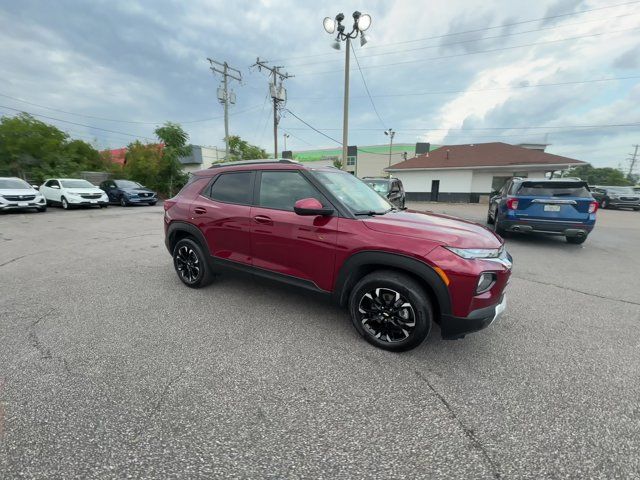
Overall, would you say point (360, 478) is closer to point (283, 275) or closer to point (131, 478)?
point (131, 478)

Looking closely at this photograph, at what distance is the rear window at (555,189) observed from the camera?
6.66 m

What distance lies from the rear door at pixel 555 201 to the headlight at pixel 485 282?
566cm

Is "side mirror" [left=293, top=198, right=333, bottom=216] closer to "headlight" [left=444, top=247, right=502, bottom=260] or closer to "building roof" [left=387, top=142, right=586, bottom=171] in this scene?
"headlight" [left=444, top=247, right=502, bottom=260]

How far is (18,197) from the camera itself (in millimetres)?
12273

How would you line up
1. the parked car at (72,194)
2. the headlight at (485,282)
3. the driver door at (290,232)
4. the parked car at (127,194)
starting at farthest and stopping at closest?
the parked car at (127,194) → the parked car at (72,194) → the driver door at (290,232) → the headlight at (485,282)

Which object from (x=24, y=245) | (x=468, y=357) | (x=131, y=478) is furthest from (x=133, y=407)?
(x=24, y=245)

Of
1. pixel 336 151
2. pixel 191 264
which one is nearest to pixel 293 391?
pixel 191 264

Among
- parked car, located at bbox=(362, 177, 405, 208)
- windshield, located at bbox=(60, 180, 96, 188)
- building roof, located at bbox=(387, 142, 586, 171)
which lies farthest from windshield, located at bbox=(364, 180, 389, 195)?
building roof, located at bbox=(387, 142, 586, 171)

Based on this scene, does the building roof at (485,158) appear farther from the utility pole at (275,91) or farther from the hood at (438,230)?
the hood at (438,230)

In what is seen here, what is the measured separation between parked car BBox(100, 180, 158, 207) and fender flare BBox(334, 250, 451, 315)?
1751 centimetres

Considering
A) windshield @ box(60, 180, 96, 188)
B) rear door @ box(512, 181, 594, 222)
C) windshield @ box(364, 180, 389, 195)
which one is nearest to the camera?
rear door @ box(512, 181, 594, 222)

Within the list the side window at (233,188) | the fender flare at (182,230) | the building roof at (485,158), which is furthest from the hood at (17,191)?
the building roof at (485,158)

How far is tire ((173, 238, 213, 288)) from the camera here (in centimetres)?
401

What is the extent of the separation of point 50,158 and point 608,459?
2685cm
